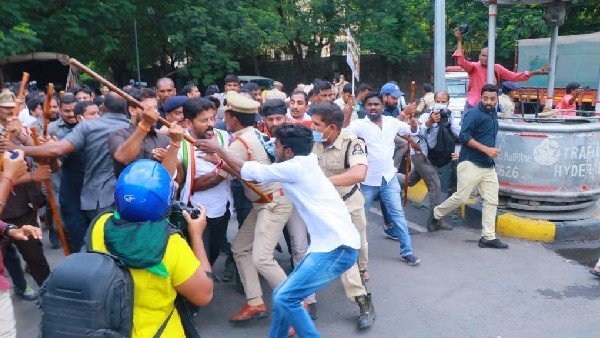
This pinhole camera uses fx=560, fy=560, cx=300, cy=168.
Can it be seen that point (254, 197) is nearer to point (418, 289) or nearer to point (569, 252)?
point (418, 289)

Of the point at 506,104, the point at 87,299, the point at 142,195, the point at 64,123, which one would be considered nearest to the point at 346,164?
the point at 142,195

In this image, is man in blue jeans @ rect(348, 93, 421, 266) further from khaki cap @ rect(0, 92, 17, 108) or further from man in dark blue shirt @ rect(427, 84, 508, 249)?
khaki cap @ rect(0, 92, 17, 108)

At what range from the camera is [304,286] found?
3451 mm

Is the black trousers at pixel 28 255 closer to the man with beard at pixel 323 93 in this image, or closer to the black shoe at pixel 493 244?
the man with beard at pixel 323 93

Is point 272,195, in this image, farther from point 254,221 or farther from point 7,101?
point 7,101

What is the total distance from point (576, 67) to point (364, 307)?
16.1 meters

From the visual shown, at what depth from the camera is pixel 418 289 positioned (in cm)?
506

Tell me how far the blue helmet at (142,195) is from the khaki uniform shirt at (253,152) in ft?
7.18

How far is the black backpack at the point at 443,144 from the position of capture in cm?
670

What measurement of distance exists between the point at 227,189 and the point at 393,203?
70.8 inches

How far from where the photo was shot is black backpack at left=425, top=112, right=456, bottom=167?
22.0 ft

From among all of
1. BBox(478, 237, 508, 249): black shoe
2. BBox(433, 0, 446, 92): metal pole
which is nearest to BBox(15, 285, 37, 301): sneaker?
BBox(478, 237, 508, 249): black shoe

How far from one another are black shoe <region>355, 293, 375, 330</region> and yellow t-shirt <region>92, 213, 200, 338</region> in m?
2.36

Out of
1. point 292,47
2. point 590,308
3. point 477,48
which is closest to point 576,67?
point 477,48
